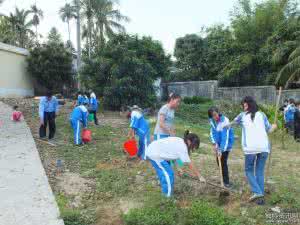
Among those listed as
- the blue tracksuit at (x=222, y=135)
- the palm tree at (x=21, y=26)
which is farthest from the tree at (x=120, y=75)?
the palm tree at (x=21, y=26)

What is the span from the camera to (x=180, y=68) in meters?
29.6

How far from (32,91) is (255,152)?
24037 mm

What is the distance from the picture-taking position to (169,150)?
19.9 feet

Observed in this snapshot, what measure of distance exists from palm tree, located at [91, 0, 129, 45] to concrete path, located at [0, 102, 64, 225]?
22.0 meters

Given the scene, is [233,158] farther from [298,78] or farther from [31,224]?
[298,78]

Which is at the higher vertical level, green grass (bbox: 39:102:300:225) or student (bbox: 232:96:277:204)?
student (bbox: 232:96:277:204)

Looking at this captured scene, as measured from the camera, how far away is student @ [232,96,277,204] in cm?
626

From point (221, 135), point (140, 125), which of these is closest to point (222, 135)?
point (221, 135)

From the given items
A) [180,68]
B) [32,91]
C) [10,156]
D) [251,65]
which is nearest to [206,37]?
[180,68]

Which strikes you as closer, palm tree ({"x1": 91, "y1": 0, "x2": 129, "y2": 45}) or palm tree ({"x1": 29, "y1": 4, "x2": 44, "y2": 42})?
palm tree ({"x1": 91, "y1": 0, "x2": 129, "y2": 45})

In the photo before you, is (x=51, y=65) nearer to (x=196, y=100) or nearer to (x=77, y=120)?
(x=196, y=100)

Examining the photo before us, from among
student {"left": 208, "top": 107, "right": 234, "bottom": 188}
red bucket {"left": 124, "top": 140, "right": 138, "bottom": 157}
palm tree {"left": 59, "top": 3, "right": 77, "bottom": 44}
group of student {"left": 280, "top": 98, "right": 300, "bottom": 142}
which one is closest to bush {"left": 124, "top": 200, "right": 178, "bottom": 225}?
student {"left": 208, "top": 107, "right": 234, "bottom": 188}

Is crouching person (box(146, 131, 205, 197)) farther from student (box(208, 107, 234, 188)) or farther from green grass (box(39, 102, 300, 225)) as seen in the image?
student (box(208, 107, 234, 188))

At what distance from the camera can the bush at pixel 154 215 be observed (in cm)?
541
